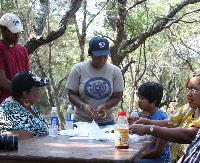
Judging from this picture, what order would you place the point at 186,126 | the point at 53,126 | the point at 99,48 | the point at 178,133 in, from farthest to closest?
the point at 99,48 < the point at 53,126 < the point at 186,126 < the point at 178,133

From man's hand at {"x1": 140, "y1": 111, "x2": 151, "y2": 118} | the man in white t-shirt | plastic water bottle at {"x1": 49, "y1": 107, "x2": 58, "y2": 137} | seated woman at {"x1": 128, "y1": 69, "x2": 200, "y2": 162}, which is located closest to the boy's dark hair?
man's hand at {"x1": 140, "y1": 111, "x2": 151, "y2": 118}

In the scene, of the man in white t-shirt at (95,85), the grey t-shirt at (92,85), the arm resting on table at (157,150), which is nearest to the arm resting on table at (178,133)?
the arm resting on table at (157,150)

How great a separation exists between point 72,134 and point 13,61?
1.34 metres

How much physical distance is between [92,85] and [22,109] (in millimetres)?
1156

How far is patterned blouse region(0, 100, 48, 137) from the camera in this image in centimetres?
315

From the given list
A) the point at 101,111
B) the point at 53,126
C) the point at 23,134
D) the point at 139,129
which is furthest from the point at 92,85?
the point at 139,129

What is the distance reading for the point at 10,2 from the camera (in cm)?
1048

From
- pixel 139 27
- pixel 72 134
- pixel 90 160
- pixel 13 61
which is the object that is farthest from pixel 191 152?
pixel 139 27

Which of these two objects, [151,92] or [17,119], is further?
[151,92]

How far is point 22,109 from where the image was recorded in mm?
3389

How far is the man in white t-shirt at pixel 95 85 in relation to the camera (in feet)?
14.1

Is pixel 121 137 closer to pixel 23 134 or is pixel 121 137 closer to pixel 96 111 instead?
pixel 23 134

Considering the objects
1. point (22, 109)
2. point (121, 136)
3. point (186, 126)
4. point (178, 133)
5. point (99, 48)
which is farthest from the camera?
point (99, 48)

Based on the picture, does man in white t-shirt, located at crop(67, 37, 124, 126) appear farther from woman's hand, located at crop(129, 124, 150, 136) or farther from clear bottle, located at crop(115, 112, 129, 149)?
clear bottle, located at crop(115, 112, 129, 149)
